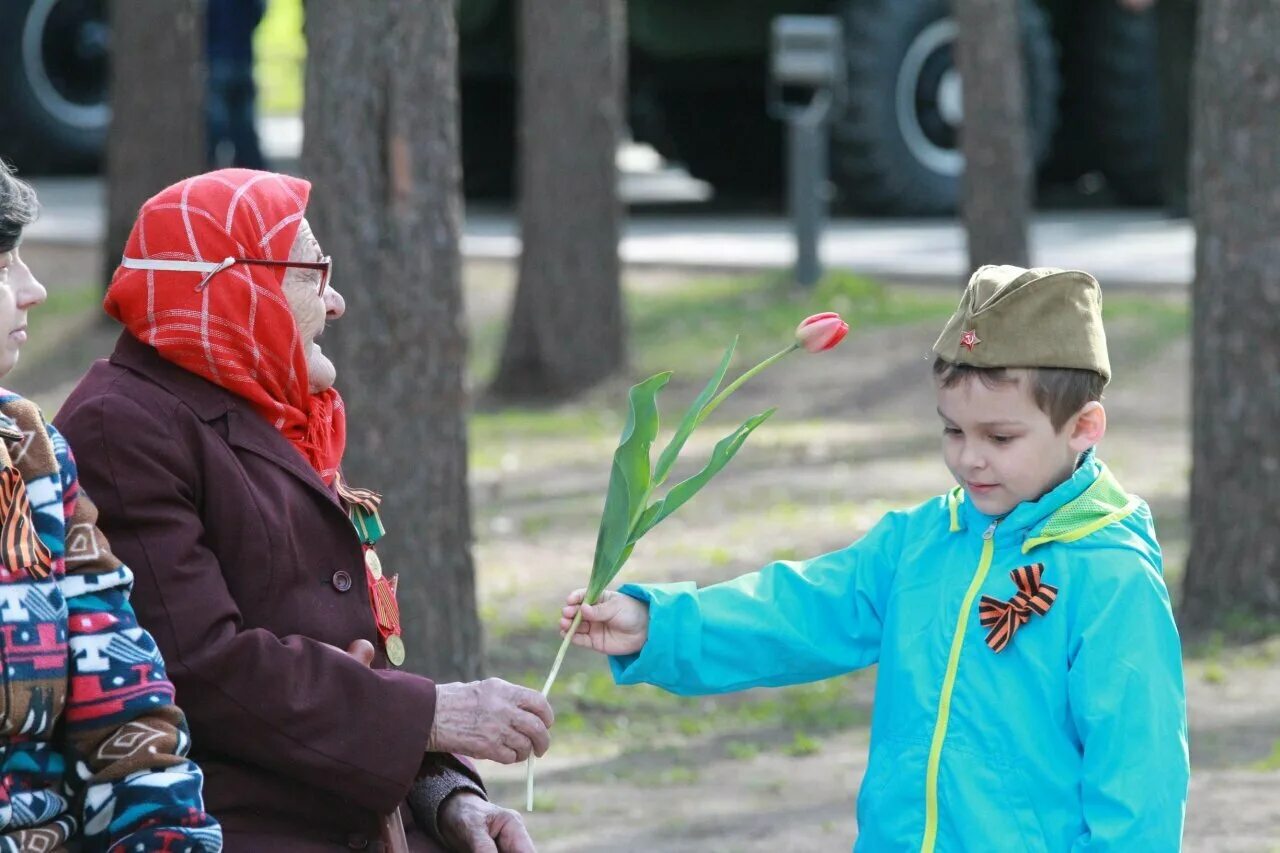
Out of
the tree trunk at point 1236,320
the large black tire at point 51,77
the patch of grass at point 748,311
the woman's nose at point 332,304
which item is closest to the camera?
the woman's nose at point 332,304

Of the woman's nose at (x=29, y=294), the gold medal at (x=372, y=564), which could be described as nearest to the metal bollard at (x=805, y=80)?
the gold medal at (x=372, y=564)

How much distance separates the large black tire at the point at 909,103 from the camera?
574 inches

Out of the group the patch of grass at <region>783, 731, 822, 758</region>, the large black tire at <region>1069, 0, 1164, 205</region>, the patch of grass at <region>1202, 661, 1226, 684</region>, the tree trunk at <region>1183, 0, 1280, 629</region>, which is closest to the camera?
the patch of grass at <region>783, 731, 822, 758</region>

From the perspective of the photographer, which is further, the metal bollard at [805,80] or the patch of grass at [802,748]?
the metal bollard at [805,80]

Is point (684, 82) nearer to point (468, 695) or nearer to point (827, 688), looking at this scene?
point (827, 688)

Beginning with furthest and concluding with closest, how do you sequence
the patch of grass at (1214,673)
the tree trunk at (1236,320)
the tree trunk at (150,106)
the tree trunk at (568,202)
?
the tree trunk at (150,106)
the tree trunk at (568,202)
the tree trunk at (1236,320)
the patch of grass at (1214,673)

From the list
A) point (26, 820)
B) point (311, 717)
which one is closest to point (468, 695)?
point (311, 717)

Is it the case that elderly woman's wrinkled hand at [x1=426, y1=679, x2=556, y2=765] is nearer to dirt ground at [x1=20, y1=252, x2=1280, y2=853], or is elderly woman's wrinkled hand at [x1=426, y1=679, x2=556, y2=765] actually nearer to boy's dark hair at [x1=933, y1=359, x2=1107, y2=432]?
boy's dark hair at [x1=933, y1=359, x2=1107, y2=432]

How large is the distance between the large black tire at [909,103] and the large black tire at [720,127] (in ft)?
4.84

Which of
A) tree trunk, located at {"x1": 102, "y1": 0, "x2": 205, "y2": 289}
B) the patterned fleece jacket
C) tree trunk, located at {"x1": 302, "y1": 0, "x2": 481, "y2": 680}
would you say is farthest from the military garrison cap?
tree trunk, located at {"x1": 102, "y1": 0, "x2": 205, "y2": 289}

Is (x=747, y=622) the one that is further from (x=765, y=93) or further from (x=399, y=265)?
(x=765, y=93)

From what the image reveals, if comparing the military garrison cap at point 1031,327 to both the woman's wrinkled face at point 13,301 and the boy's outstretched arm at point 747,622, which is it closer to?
the boy's outstretched arm at point 747,622

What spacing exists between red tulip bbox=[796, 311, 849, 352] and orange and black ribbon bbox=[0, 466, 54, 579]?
109 centimetres

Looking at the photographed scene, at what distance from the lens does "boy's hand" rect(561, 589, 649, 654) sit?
3.10 m
